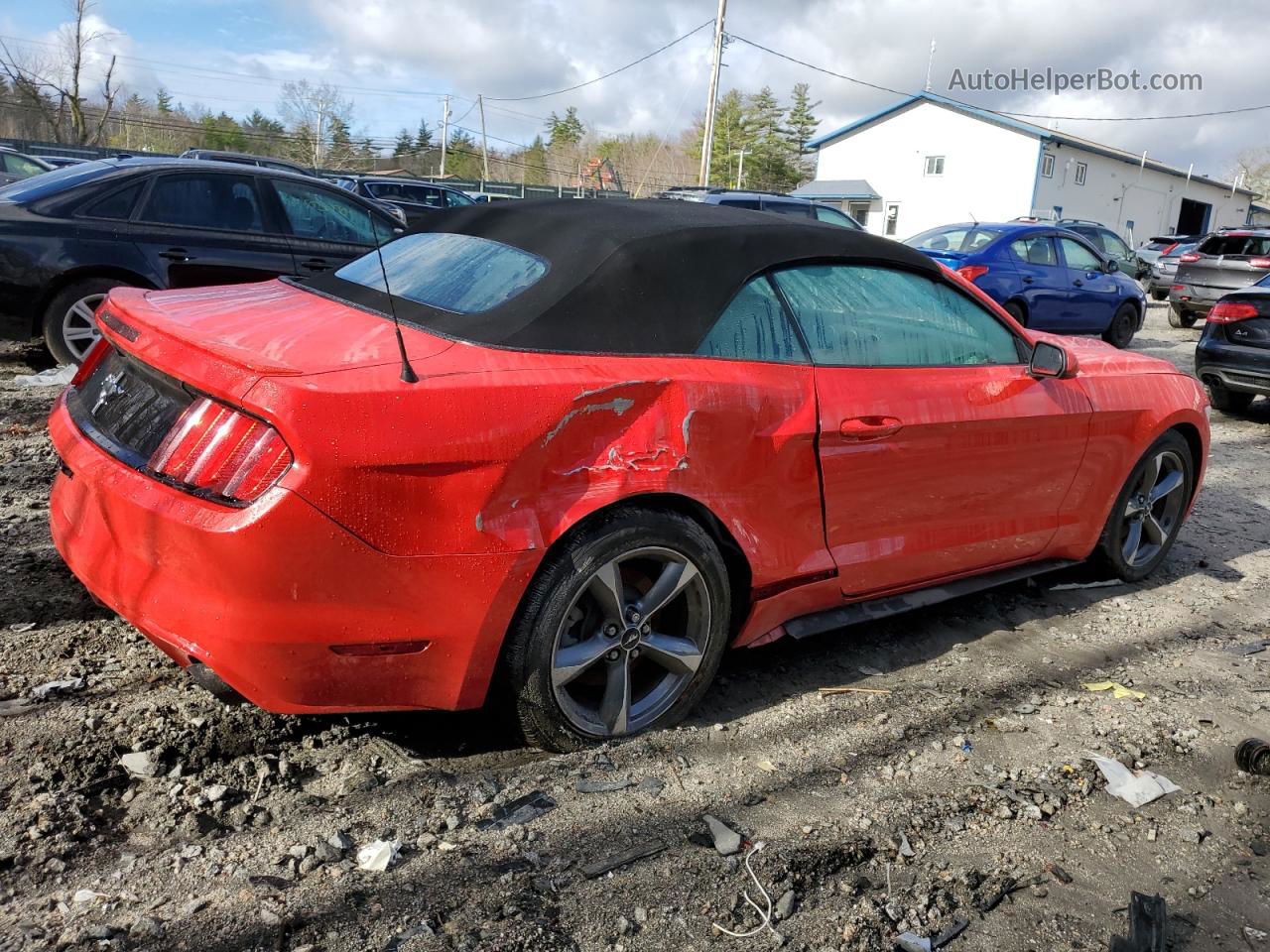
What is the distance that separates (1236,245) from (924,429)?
1584 cm

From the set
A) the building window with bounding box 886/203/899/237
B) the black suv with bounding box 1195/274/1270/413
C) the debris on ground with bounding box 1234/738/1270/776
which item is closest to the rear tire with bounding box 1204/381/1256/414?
the black suv with bounding box 1195/274/1270/413

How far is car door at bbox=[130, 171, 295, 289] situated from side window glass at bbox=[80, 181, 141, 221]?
2.6 inches

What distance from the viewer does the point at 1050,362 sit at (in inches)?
154

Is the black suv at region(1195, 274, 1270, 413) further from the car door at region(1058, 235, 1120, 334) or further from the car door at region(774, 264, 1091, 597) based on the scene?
the car door at region(774, 264, 1091, 597)

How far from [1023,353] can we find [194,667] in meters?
3.23

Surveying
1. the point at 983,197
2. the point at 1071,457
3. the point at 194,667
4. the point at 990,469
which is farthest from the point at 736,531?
the point at 983,197

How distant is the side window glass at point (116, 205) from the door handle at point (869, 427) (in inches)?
231

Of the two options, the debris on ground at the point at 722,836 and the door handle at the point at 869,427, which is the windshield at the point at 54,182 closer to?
the door handle at the point at 869,427

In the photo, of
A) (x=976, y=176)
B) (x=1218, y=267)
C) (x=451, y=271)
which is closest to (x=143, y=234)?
(x=451, y=271)

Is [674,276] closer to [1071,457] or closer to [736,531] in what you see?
[736,531]

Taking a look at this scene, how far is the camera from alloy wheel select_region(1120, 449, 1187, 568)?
4754 millimetres

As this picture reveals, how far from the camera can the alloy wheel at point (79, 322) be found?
22.4 feet

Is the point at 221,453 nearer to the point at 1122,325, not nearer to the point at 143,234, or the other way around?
the point at 143,234

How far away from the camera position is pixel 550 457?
2590 mm
